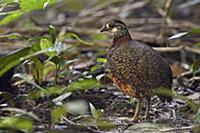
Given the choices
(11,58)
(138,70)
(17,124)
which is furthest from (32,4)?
(17,124)

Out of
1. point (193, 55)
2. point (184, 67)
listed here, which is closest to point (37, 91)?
point (184, 67)

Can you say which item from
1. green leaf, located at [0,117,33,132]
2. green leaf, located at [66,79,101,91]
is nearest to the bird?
green leaf, located at [66,79,101,91]

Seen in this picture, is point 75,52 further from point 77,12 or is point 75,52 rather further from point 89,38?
point 77,12

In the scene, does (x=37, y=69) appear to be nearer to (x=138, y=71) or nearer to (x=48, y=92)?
(x=48, y=92)

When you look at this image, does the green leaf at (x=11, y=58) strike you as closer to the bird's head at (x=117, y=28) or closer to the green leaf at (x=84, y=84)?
the green leaf at (x=84, y=84)

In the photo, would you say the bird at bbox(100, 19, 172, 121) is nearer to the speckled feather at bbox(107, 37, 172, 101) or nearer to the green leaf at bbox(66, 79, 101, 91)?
the speckled feather at bbox(107, 37, 172, 101)

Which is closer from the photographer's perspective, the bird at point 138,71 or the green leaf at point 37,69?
the bird at point 138,71

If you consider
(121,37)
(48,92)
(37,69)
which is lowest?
(48,92)

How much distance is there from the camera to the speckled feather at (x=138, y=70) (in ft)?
9.37

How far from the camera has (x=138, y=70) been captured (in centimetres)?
286

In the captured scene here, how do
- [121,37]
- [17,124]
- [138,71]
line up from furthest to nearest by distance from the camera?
[121,37]
[138,71]
[17,124]

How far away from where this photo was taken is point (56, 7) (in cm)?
746

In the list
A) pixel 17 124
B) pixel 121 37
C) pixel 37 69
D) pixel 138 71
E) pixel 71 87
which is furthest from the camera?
pixel 37 69

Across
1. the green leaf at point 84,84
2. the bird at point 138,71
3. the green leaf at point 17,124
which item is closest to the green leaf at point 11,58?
the green leaf at point 84,84
